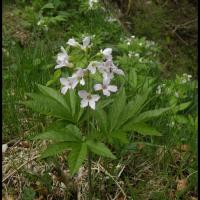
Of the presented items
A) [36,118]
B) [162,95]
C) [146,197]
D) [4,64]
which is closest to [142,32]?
[4,64]

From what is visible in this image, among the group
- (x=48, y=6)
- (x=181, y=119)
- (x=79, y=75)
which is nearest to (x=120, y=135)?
(x=79, y=75)

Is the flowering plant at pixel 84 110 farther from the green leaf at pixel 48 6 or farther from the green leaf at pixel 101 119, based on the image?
the green leaf at pixel 48 6

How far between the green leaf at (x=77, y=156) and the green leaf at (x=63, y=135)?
5 cm

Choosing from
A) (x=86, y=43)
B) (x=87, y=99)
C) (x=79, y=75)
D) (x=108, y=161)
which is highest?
(x=86, y=43)

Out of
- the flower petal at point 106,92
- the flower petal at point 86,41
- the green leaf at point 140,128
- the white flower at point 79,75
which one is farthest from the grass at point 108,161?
the flower petal at point 86,41

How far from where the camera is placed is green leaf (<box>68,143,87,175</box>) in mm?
1939

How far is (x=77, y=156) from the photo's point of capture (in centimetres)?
198

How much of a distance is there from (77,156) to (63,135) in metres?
0.12

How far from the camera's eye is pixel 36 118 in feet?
9.50

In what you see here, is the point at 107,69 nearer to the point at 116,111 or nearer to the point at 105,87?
the point at 105,87

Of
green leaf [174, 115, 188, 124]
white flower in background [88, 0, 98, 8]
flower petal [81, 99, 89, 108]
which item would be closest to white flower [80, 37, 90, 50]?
flower petal [81, 99, 89, 108]

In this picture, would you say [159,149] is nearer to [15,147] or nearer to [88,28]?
[15,147]

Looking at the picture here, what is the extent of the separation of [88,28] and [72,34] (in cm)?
23

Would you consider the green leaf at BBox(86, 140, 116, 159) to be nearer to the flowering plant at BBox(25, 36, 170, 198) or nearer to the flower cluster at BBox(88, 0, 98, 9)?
the flowering plant at BBox(25, 36, 170, 198)
